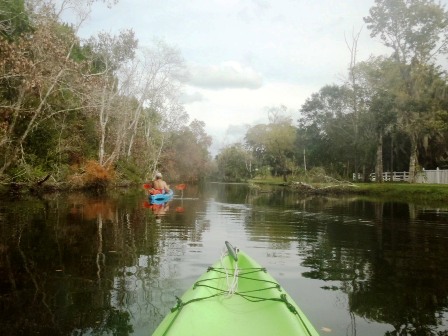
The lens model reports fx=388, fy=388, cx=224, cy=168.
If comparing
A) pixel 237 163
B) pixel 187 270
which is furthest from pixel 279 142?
pixel 187 270

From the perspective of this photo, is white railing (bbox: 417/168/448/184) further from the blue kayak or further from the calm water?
the blue kayak

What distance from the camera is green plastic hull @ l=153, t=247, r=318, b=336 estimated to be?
353 centimetres

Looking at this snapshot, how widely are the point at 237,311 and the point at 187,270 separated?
3.18 metres

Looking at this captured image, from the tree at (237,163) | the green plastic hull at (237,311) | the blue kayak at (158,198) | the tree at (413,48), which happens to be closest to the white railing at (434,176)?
the tree at (413,48)

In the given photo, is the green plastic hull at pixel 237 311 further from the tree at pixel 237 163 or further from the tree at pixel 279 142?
the tree at pixel 237 163

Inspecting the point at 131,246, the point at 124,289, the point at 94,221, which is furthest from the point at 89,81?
the point at 124,289

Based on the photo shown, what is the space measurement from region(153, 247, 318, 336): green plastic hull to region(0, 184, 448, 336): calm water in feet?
2.81

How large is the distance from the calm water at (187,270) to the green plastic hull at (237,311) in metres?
0.86

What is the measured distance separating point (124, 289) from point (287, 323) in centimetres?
309

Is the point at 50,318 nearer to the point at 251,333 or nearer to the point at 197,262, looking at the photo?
the point at 251,333

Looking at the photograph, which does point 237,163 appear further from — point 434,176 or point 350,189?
point 434,176

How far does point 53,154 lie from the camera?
27.3 metres

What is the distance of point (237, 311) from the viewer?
162 inches

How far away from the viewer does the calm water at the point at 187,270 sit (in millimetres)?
4863
